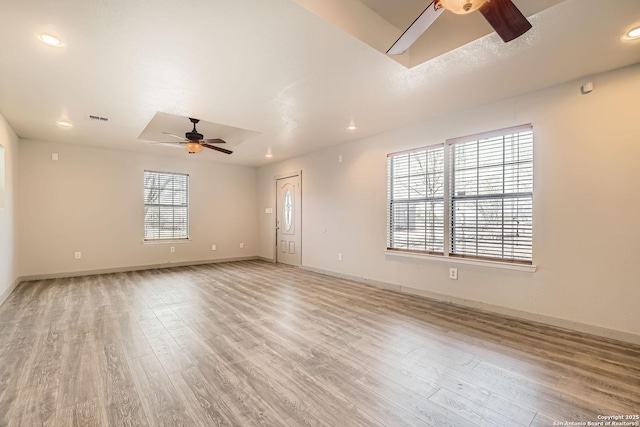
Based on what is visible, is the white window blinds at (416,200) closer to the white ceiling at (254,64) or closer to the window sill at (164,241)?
the white ceiling at (254,64)

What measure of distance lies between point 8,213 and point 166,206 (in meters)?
2.76

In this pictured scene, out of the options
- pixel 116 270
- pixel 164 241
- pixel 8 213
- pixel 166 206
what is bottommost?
pixel 116 270

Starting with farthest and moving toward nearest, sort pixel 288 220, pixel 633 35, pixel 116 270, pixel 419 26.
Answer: pixel 288 220 → pixel 116 270 → pixel 633 35 → pixel 419 26

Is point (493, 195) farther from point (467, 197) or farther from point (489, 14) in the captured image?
point (489, 14)

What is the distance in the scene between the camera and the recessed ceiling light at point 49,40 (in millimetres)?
2253

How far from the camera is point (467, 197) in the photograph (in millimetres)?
3914

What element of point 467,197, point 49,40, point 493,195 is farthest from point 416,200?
point 49,40

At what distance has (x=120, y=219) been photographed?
249 inches

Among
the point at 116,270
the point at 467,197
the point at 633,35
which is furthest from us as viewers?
the point at 116,270

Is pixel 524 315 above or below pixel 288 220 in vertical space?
below

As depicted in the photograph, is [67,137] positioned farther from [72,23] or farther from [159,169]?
[72,23]

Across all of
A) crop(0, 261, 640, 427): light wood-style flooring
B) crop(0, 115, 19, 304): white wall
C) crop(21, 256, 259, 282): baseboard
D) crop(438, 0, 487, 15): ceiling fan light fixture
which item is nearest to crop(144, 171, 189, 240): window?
crop(21, 256, 259, 282): baseboard

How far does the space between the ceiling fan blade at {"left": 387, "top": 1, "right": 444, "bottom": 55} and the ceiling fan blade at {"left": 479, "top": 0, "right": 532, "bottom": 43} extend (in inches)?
10.4

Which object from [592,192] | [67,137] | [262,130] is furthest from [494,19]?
[67,137]
